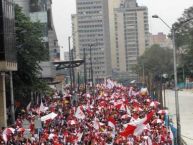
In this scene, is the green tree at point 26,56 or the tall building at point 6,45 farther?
the green tree at point 26,56

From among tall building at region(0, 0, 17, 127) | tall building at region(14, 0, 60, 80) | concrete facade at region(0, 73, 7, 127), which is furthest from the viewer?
tall building at region(14, 0, 60, 80)

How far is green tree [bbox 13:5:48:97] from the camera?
157ft

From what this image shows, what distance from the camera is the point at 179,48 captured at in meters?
138

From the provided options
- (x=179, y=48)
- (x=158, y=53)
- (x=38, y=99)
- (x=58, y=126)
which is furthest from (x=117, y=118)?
(x=158, y=53)

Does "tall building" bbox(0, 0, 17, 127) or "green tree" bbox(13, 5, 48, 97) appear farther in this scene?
"green tree" bbox(13, 5, 48, 97)

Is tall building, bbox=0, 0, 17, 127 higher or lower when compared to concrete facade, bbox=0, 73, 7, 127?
higher

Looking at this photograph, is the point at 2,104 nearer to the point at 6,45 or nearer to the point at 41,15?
the point at 6,45

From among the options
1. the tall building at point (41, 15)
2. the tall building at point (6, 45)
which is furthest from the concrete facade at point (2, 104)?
the tall building at point (41, 15)

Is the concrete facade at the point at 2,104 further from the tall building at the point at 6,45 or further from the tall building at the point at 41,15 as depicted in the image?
the tall building at the point at 41,15

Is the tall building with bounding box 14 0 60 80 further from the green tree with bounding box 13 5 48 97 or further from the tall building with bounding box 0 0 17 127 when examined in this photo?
the tall building with bounding box 0 0 17 127

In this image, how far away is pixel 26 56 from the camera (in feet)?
159

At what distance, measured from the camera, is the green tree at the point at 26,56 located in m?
47.8

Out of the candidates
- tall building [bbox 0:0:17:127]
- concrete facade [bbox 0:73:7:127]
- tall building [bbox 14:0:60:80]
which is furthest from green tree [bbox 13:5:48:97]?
tall building [bbox 14:0:60:80]

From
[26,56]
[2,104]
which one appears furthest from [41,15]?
[2,104]
